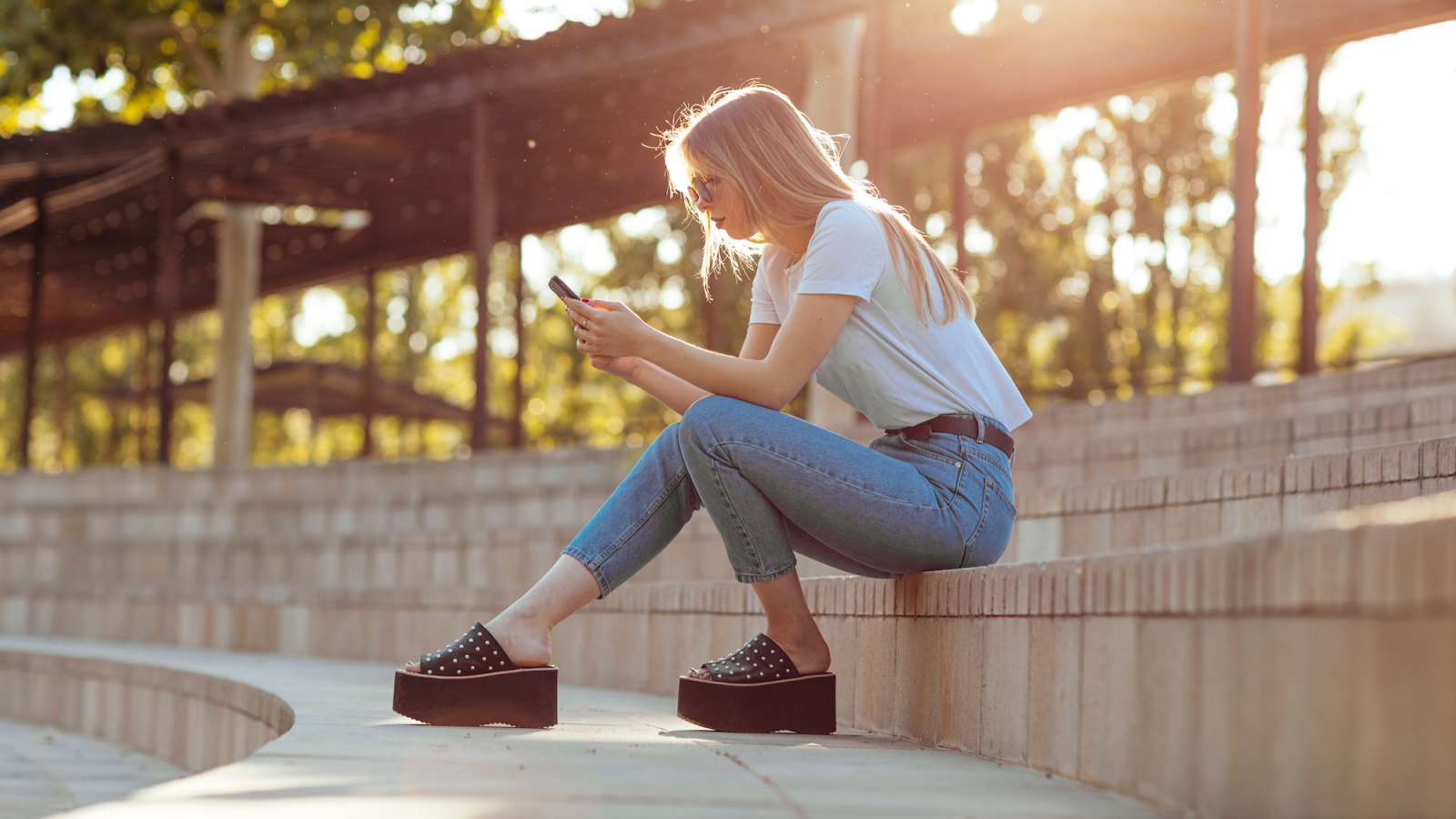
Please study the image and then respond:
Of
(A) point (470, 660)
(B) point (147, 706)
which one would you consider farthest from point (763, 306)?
(B) point (147, 706)

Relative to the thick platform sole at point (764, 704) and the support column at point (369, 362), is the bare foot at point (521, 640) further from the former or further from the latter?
the support column at point (369, 362)

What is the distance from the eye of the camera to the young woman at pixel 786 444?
342 centimetres

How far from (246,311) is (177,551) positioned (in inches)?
335

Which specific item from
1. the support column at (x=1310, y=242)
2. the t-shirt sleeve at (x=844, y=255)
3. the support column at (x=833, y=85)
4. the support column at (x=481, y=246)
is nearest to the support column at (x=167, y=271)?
the support column at (x=481, y=246)

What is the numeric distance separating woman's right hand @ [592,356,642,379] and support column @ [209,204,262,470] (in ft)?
48.1

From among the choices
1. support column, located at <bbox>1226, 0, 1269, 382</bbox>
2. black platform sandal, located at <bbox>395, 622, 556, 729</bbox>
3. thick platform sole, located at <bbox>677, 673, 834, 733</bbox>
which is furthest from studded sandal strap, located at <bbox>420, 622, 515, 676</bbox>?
support column, located at <bbox>1226, 0, 1269, 382</bbox>

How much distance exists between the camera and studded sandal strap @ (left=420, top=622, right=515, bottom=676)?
3.56 meters

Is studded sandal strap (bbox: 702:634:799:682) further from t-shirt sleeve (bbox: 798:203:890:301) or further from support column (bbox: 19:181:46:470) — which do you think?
support column (bbox: 19:181:46:470)

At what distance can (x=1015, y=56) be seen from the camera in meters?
11.8

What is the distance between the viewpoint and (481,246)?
12.6 meters

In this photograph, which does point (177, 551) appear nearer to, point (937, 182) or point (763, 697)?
point (763, 697)

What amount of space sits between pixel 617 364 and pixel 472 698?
0.76 meters

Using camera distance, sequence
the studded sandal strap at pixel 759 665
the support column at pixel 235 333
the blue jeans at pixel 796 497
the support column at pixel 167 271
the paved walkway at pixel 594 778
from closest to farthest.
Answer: the paved walkway at pixel 594 778 → the blue jeans at pixel 796 497 → the studded sandal strap at pixel 759 665 → the support column at pixel 167 271 → the support column at pixel 235 333

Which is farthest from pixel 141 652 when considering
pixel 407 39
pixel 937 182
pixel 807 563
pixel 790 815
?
pixel 937 182
